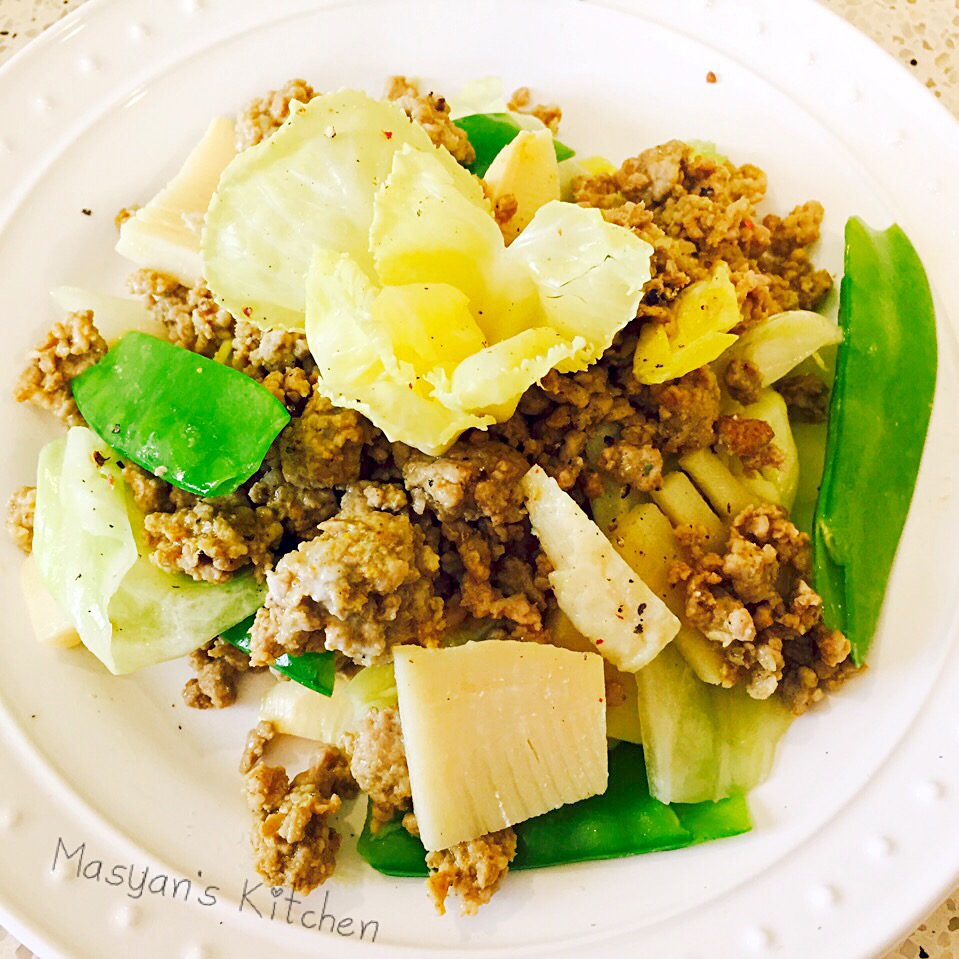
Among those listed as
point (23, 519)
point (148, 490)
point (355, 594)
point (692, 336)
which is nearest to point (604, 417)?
point (692, 336)

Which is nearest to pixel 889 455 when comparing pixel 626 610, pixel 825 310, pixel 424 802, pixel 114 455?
pixel 825 310

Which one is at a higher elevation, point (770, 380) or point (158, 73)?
point (158, 73)

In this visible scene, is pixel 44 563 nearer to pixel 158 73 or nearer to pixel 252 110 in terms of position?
pixel 252 110

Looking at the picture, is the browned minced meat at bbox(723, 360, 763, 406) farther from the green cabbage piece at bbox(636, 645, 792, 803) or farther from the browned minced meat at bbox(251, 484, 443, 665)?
the browned minced meat at bbox(251, 484, 443, 665)

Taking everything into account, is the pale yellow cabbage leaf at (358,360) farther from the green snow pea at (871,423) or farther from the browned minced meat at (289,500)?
the green snow pea at (871,423)

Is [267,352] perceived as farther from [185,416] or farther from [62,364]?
[62,364]

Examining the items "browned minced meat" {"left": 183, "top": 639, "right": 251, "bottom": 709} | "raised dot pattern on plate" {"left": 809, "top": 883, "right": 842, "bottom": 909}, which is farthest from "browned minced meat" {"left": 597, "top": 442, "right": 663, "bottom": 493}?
"browned minced meat" {"left": 183, "top": 639, "right": 251, "bottom": 709}
